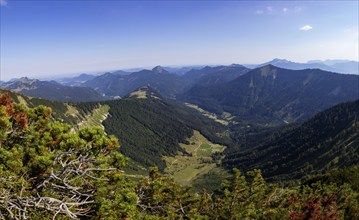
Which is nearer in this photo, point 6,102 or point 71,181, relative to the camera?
point 71,181

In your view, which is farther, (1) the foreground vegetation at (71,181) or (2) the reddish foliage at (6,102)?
(2) the reddish foliage at (6,102)

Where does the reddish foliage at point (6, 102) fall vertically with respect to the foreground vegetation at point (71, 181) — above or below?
above

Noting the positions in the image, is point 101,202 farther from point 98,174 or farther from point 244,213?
point 244,213

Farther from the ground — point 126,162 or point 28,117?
point 28,117

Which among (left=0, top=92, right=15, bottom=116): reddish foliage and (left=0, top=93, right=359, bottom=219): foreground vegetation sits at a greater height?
(left=0, top=92, right=15, bottom=116): reddish foliage

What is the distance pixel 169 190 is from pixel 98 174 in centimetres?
1544

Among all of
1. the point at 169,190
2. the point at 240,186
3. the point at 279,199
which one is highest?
the point at 169,190

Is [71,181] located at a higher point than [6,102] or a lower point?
lower

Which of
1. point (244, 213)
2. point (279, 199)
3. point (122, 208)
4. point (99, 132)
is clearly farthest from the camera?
point (279, 199)

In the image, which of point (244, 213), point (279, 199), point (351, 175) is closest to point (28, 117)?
→ point (244, 213)

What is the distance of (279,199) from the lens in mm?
68750

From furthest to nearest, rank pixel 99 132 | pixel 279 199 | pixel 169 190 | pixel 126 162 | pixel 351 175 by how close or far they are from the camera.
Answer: pixel 351 175, pixel 279 199, pixel 169 190, pixel 126 162, pixel 99 132

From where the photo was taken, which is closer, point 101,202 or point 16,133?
point 101,202

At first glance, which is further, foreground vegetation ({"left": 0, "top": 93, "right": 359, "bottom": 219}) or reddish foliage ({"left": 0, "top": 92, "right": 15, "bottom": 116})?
reddish foliage ({"left": 0, "top": 92, "right": 15, "bottom": 116})
